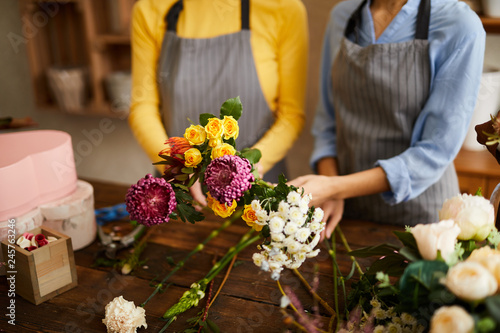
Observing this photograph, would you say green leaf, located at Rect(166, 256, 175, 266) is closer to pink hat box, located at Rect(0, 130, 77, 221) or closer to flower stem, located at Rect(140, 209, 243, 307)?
flower stem, located at Rect(140, 209, 243, 307)

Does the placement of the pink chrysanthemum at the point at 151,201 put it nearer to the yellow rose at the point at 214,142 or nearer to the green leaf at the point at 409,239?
the yellow rose at the point at 214,142

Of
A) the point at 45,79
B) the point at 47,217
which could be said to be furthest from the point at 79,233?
the point at 45,79

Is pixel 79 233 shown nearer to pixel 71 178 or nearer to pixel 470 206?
pixel 71 178

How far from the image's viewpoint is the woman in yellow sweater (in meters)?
1.51

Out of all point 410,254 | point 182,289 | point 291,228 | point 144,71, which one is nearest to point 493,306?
point 410,254

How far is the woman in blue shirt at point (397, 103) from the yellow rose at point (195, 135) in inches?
13.9

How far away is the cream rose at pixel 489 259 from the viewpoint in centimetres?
59

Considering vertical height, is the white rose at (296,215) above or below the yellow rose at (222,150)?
below

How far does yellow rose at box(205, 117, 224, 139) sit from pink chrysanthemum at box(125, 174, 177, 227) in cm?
12

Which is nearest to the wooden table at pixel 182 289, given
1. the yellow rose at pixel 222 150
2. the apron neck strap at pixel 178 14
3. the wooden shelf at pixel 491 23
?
the yellow rose at pixel 222 150

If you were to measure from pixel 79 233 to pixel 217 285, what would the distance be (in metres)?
0.40

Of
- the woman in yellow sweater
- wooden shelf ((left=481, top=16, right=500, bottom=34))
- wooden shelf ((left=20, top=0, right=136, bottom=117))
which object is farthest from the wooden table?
wooden shelf ((left=20, top=0, right=136, bottom=117))

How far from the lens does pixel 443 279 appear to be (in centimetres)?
60

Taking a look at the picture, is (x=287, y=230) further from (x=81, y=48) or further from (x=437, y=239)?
(x=81, y=48)
